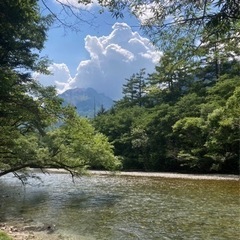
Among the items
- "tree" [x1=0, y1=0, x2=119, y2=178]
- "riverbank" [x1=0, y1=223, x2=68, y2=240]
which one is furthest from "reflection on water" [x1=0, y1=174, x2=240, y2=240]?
"tree" [x1=0, y1=0, x2=119, y2=178]

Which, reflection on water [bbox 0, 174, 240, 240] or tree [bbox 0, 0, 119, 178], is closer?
tree [bbox 0, 0, 119, 178]

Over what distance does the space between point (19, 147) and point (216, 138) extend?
70.3 ft

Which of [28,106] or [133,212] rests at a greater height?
[28,106]

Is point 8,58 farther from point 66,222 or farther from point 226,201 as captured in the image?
point 226,201

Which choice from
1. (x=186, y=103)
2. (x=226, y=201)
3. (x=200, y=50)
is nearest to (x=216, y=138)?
(x=186, y=103)

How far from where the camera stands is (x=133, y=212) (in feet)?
48.0

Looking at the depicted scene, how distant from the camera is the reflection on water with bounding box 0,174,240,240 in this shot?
11.2 m

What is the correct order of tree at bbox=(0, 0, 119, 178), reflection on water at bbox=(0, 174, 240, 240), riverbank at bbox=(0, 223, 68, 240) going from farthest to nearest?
reflection on water at bbox=(0, 174, 240, 240) < riverbank at bbox=(0, 223, 68, 240) < tree at bbox=(0, 0, 119, 178)

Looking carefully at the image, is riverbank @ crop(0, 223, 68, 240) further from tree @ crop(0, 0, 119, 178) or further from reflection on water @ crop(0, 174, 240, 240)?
tree @ crop(0, 0, 119, 178)

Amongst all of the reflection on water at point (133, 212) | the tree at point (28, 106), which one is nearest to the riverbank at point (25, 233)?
the reflection on water at point (133, 212)

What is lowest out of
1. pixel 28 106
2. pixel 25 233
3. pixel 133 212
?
pixel 25 233

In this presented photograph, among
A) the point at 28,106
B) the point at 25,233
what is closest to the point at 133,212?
the point at 25,233

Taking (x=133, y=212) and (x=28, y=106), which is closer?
(x=28, y=106)

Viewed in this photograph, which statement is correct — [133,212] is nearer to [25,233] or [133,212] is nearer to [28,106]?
[25,233]
